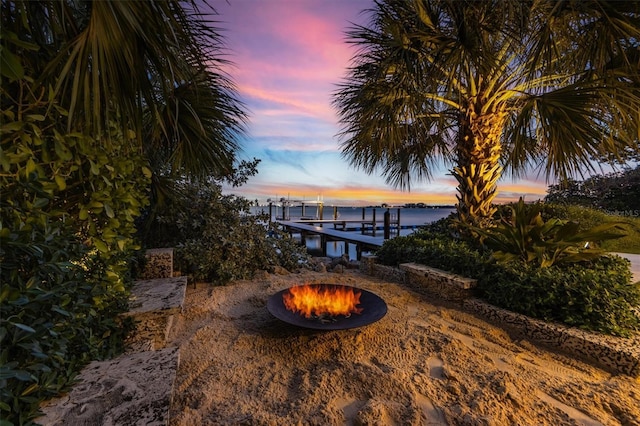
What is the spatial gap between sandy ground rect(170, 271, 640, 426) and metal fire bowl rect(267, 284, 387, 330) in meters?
0.15

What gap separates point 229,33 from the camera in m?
2.51

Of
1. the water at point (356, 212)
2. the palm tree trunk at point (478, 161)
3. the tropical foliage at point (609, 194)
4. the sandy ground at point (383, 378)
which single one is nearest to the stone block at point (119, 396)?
the sandy ground at point (383, 378)

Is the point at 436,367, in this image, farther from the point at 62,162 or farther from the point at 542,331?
the point at 62,162

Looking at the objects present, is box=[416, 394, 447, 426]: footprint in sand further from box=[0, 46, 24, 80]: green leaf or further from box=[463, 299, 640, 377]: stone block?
box=[0, 46, 24, 80]: green leaf

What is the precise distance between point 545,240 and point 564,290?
37.0 inches

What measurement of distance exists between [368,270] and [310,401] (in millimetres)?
3123

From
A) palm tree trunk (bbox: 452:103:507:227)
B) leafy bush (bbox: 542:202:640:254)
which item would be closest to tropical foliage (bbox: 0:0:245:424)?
palm tree trunk (bbox: 452:103:507:227)

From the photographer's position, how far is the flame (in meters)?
2.52

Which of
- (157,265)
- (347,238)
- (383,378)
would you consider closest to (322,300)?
(383,378)

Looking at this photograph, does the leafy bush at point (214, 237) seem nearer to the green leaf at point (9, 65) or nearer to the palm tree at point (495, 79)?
the palm tree at point (495, 79)

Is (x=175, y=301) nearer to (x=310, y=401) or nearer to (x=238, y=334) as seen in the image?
(x=238, y=334)

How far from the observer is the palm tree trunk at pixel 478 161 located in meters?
4.32

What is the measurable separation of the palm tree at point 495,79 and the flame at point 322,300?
2.60 m

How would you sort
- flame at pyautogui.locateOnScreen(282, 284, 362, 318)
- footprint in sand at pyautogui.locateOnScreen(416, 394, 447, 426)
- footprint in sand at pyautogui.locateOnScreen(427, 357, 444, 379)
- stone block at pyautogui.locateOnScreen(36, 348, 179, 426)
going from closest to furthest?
1. stone block at pyautogui.locateOnScreen(36, 348, 179, 426)
2. footprint in sand at pyautogui.locateOnScreen(416, 394, 447, 426)
3. footprint in sand at pyautogui.locateOnScreen(427, 357, 444, 379)
4. flame at pyautogui.locateOnScreen(282, 284, 362, 318)
